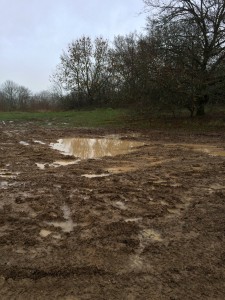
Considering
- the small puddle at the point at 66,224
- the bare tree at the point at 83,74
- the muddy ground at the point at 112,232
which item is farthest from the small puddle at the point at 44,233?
the bare tree at the point at 83,74

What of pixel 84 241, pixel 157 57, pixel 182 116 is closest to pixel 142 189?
pixel 84 241

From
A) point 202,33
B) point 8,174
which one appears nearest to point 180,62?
point 202,33

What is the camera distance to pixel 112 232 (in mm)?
4910

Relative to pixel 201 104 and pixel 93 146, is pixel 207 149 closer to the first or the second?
pixel 93 146

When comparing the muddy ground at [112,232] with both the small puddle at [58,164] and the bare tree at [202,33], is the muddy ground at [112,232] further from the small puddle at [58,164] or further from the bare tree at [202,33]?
the bare tree at [202,33]

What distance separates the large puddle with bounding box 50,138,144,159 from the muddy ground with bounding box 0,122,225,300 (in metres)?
2.54

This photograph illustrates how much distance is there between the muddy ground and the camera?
370cm

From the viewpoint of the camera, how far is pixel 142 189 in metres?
7.12

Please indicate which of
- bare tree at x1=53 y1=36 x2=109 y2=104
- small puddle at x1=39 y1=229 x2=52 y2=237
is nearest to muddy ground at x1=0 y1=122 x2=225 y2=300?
small puddle at x1=39 y1=229 x2=52 y2=237

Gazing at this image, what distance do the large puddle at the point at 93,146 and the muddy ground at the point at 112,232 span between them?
8.34ft

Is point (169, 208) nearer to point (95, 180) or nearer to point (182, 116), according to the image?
point (95, 180)

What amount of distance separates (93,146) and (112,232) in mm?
8726

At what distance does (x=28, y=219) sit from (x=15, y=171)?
3441mm

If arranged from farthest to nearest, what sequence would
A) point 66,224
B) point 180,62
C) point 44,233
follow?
point 180,62 < point 66,224 < point 44,233
